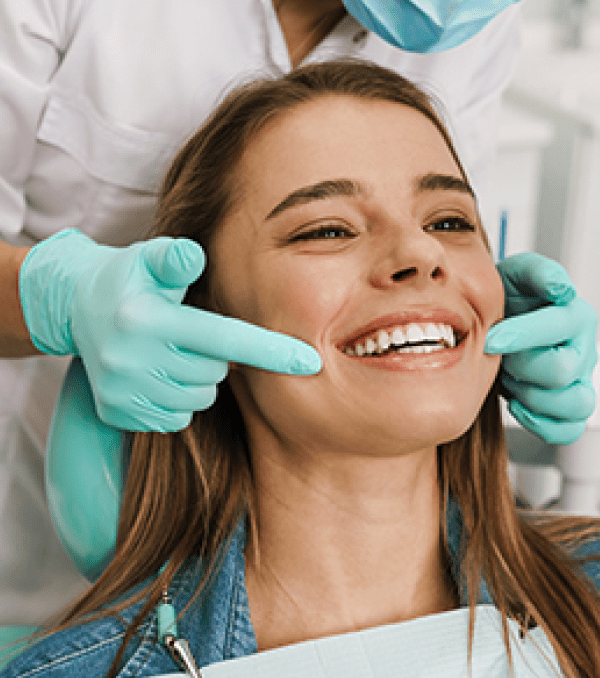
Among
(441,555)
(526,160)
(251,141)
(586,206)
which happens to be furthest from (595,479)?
(526,160)

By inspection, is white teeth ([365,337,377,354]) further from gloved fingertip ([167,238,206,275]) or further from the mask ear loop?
the mask ear loop

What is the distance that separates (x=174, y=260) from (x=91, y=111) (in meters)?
0.54

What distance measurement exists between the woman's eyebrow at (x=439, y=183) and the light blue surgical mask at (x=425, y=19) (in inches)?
9.7

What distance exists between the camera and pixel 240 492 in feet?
4.53

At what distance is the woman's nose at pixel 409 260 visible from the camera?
1120 mm

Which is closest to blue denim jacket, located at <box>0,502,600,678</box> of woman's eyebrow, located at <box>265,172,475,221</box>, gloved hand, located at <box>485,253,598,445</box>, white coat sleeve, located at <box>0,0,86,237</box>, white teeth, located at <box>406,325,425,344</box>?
gloved hand, located at <box>485,253,598,445</box>

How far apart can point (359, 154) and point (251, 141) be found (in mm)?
189

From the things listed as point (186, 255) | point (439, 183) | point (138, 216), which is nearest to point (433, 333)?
point (439, 183)

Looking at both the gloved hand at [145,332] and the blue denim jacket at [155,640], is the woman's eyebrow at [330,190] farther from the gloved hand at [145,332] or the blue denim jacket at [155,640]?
the blue denim jacket at [155,640]

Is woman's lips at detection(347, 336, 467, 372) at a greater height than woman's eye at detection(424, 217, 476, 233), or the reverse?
woman's eye at detection(424, 217, 476, 233)

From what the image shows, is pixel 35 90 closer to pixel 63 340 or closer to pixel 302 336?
pixel 63 340

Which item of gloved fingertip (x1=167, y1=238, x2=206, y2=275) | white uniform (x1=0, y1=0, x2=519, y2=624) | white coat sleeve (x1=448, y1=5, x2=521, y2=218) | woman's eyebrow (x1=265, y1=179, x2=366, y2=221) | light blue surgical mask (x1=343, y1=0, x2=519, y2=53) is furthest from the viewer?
white coat sleeve (x1=448, y1=5, x2=521, y2=218)

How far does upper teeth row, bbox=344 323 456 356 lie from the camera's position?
112 centimetres

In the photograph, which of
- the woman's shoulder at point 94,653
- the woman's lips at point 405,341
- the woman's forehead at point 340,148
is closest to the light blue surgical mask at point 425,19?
the woman's forehead at point 340,148
